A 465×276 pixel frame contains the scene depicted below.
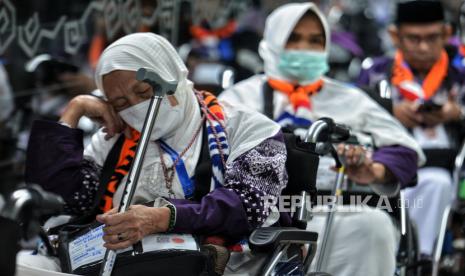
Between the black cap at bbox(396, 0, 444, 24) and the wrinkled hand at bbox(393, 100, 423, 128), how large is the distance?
66 centimetres

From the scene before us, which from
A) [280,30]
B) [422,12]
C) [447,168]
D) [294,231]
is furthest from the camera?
[422,12]

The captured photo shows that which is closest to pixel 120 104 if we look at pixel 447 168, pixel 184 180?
pixel 184 180

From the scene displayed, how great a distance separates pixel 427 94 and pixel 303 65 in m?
1.67

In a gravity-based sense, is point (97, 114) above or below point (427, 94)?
above

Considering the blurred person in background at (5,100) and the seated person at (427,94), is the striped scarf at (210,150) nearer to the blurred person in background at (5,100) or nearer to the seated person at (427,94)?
the blurred person in background at (5,100)

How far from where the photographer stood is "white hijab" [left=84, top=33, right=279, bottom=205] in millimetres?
4562

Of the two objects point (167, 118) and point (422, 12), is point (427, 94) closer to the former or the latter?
point (422, 12)

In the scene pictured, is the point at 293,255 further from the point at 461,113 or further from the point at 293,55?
the point at 461,113

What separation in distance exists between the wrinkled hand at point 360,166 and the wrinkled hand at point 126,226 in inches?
56.2

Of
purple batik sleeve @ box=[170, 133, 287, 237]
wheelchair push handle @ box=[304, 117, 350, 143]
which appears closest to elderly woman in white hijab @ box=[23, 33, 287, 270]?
purple batik sleeve @ box=[170, 133, 287, 237]

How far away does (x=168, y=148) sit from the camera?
4676mm

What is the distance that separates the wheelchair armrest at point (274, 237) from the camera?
4207mm

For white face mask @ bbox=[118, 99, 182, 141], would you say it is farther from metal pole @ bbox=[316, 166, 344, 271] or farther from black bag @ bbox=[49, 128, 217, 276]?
metal pole @ bbox=[316, 166, 344, 271]

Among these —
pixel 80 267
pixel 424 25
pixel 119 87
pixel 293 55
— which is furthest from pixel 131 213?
pixel 424 25
